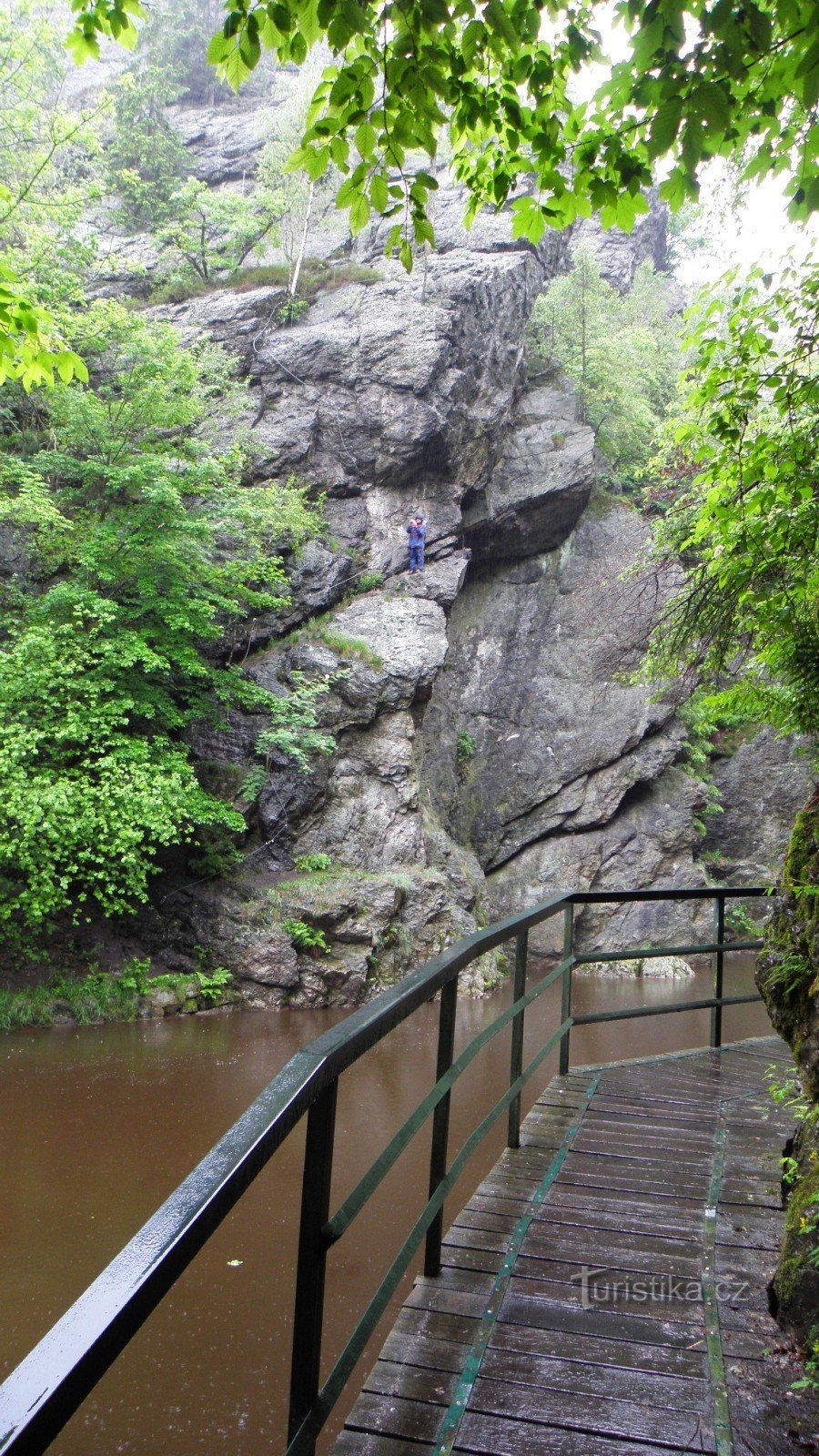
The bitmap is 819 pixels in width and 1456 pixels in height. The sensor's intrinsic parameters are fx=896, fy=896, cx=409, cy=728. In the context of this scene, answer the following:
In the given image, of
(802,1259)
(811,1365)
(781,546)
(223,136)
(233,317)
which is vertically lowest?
(811,1365)

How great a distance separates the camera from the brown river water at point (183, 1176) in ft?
13.1

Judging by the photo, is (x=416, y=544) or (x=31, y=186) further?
(x=416, y=544)

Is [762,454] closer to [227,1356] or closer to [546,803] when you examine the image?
[227,1356]

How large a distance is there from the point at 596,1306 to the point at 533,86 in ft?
12.5

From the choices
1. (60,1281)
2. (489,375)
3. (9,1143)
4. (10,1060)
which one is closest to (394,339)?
(489,375)

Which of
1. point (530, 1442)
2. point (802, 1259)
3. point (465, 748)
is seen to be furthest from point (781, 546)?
point (465, 748)

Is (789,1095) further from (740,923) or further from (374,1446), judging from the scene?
(740,923)

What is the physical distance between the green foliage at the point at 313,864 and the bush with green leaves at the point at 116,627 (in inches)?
54.7

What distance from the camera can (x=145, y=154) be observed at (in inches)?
928

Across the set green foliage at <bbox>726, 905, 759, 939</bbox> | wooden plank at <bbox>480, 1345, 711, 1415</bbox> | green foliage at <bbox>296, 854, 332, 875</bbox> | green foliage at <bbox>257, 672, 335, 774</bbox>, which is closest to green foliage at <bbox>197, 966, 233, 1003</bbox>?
green foliage at <bbox>296, 854, 332, 875</bbox>

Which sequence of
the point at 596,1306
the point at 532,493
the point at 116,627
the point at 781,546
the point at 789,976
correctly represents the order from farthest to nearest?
the point at 532,493, the point at 116,627, the point at 781,546, the point at 789,976, the point at 596,1306

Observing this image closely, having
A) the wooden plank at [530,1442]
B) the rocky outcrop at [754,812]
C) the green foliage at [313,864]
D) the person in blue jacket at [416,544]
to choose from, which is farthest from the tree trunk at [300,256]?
the wooden plank at [530,1442]

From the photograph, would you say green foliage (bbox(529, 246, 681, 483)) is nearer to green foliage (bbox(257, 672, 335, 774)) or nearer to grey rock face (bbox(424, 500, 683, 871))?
grey rock face (bbox(424, 500, 683, 871))

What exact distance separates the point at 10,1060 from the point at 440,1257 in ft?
25.9
